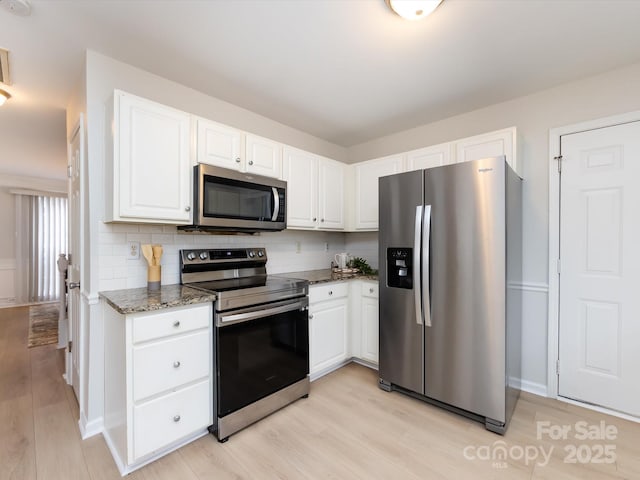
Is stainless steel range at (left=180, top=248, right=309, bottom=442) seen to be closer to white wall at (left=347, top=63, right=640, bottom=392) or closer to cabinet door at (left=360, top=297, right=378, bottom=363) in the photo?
cabinet door at (left=360, top=297, right=378, bottom=363)

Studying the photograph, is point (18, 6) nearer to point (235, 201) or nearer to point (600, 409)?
point (235, 201)

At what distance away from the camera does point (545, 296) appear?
2.46 m

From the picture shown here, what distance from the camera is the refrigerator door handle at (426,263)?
219 centimetres

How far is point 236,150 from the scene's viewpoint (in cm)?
236

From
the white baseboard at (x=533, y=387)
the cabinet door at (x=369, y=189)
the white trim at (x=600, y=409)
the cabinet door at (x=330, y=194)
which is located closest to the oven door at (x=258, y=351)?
the cabinet door at (x=330, y=194)

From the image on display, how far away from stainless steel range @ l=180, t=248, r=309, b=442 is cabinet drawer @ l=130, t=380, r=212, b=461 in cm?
8

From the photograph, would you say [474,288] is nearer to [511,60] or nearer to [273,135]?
[511,60]

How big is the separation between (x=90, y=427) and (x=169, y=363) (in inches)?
33.8

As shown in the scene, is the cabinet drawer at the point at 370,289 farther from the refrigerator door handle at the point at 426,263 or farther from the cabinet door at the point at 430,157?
the cabinet door at the point at 430,157

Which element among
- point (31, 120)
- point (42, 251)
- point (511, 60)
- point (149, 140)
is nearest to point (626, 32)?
point (511, 60)

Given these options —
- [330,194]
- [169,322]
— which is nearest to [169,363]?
[169,322]

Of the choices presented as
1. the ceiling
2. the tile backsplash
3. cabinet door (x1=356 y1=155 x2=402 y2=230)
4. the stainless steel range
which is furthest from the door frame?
the tile backsplash

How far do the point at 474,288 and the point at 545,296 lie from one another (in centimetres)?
95

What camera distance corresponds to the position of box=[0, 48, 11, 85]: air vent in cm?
193
